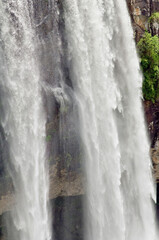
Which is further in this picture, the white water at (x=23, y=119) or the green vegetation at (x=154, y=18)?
the green vegetation at (x=154, y=18)

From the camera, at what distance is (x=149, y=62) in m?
12.0

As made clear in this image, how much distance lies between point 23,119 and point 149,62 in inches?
218

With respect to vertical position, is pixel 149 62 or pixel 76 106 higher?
pixel 149 62

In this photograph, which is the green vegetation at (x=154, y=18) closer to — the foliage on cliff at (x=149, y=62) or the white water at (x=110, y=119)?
the foliage on cliff at (x=149, y=62)

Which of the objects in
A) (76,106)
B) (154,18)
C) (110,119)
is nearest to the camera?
(76,106)

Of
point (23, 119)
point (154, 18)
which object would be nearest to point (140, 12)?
point (154, 18)

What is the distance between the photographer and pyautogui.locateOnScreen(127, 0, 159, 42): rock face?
38.4 ft

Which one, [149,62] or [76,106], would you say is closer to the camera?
[76,106]

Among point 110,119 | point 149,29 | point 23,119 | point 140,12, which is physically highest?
point 140,12

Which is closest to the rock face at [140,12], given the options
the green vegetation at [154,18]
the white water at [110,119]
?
the green vegetation at [154,18]

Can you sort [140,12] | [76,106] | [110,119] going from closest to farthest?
[76,106] → [110,119] → [140,12]

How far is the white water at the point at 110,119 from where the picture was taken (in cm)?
991

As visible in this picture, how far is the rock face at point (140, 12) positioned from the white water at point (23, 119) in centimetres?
447

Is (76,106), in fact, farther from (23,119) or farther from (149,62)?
(149,62)
